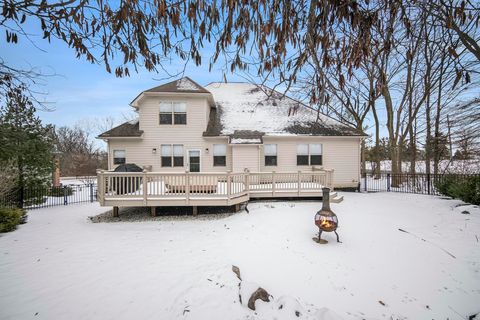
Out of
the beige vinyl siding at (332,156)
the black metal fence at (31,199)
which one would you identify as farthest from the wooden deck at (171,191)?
the black metal fence at (31,199)

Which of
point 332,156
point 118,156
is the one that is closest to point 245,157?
point 332,156

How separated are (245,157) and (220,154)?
1.73 meters

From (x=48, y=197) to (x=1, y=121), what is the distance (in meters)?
4.81

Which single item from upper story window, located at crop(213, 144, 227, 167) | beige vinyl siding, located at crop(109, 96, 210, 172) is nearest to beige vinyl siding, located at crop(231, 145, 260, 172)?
upper story window, located at crop(213, 144, 227, 167)

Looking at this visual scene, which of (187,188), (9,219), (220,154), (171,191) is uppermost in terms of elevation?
(220,154)

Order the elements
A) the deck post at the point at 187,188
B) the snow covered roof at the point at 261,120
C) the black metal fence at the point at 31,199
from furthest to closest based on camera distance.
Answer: the snow covered roof at the point at 261,120 → the black metal fence at the point at 31,199 → the deck post at the point at 187,188

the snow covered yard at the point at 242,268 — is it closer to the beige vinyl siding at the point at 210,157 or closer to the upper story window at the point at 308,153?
the beige vinyl siding at the point at 210,157

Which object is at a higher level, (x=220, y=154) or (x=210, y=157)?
(x=220, y=154)

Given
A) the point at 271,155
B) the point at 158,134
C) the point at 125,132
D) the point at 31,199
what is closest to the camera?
the point at 31,199

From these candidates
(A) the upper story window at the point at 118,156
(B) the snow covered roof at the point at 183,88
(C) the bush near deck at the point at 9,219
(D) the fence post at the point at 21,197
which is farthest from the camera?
(A) the upper story window at the point at 118,156

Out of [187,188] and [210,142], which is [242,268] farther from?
[210,142]

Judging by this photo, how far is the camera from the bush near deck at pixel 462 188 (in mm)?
8891

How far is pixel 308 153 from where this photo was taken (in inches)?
520

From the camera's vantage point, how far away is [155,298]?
3.71 meters
